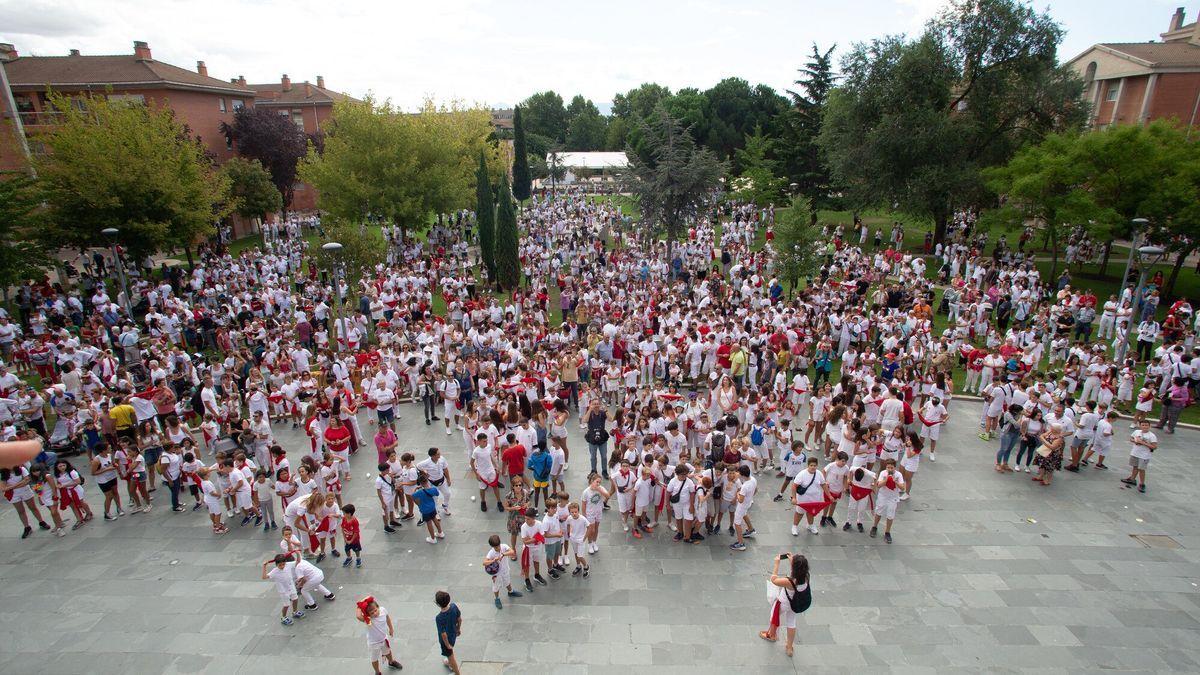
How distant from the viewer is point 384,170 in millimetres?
29891

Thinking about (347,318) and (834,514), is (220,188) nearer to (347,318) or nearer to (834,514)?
(347,318)

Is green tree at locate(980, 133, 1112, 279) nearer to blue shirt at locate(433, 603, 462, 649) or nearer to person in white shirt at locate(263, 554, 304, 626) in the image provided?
blue shirt at locate(433, 603, 462, 649)

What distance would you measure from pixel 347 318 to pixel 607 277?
9626 mm

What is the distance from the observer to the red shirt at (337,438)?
10.8 m

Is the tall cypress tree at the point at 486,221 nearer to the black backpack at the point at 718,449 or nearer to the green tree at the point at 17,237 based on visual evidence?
the green tree at the point at 17,237

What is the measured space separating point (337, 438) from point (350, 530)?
234 centimetres

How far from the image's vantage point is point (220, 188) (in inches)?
1044

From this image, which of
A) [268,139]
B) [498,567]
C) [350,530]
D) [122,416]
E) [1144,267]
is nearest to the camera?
[498,567]

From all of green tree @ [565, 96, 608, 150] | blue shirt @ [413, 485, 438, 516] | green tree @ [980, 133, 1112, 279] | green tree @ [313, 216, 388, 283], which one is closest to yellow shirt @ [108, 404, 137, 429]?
blue shirt @ [413, 485, 438, 516]

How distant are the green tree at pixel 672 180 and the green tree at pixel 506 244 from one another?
5.39 meters

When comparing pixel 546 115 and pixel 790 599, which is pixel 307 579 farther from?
pixel 546 115

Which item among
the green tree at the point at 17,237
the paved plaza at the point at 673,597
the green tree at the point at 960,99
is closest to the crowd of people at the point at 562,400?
the paved plaza at the point at 673,597

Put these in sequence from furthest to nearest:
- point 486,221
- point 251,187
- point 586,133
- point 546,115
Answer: point 546,115, point 586,133, point 251,187, point 486,221

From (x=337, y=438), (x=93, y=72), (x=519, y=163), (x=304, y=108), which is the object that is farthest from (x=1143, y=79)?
(x=93, y=72)
